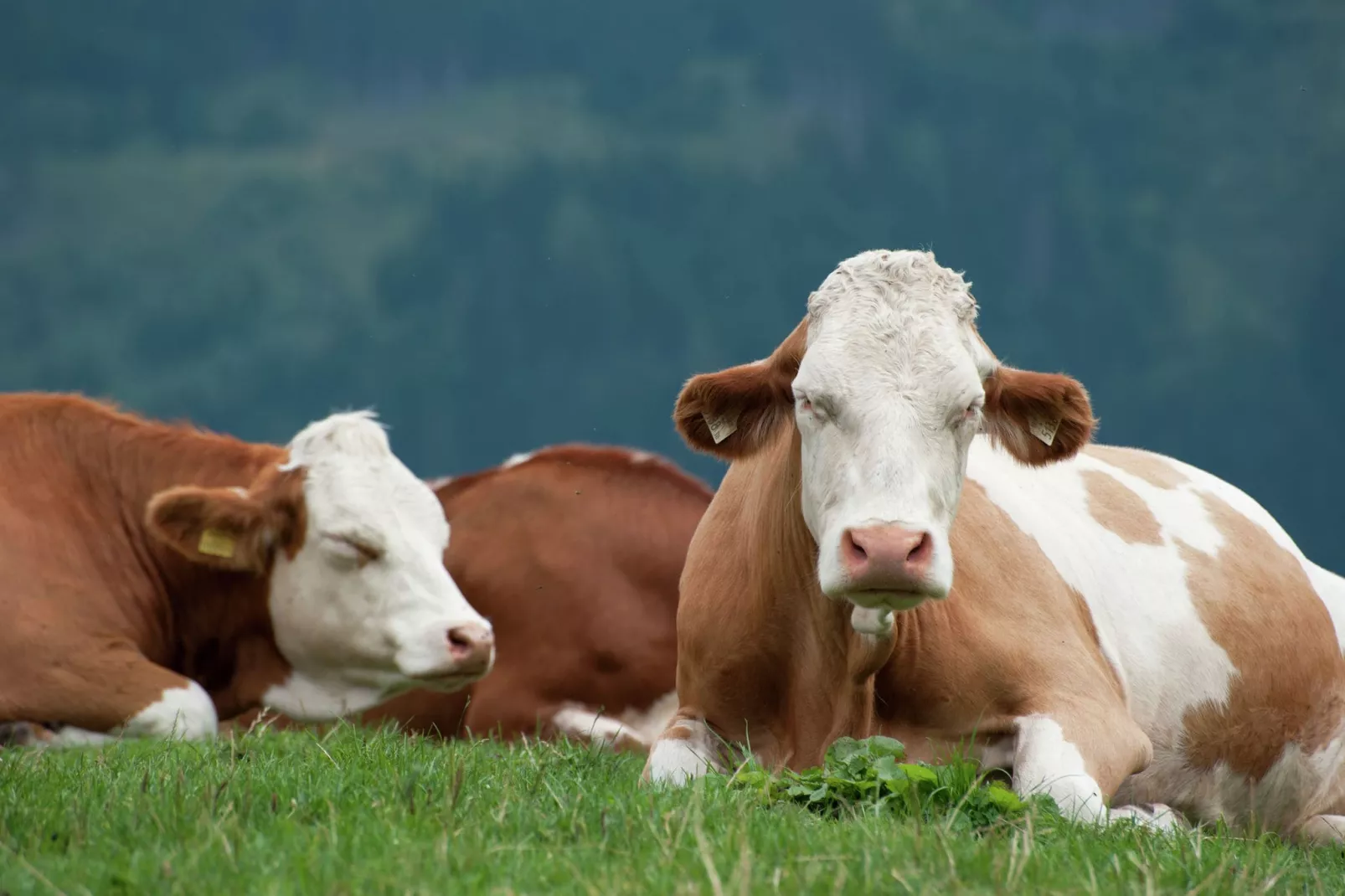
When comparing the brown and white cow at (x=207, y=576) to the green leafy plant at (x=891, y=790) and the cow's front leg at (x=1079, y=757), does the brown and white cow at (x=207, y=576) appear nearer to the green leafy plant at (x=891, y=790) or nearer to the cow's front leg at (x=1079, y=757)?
the cow's front leg at (x=1079, y=757)

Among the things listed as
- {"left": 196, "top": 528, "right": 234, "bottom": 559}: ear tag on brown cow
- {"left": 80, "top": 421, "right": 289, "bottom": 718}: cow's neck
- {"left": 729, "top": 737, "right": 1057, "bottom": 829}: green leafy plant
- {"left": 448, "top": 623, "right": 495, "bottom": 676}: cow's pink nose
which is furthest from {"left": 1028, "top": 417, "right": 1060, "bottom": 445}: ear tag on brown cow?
{"left": 80, "top": 421, "right": 289, "bottom": 718}: cow's neck

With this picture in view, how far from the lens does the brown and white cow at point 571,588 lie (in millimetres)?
8422

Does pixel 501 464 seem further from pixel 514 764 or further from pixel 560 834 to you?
pixel 560 834

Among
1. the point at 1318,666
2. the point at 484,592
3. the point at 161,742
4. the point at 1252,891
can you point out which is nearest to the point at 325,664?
the point at 484,592

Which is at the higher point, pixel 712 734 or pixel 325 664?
pixel 712 734

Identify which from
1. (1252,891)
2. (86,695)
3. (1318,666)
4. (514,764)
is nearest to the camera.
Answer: (1252,891)

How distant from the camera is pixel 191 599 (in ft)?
28.0

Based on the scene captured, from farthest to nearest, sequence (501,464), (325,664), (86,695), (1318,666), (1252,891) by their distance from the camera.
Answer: (501,464) < (325,664) < (86,695) < (1318,666) < (1252,891)

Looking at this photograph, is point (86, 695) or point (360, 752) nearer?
point (360, 752)

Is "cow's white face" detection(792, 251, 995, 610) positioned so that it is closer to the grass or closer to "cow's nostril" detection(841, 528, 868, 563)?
"cow's nostril" detection(841, 528, 868, 563)

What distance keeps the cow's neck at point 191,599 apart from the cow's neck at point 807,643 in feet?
13.3

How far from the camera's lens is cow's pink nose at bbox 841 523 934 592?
13.6ft

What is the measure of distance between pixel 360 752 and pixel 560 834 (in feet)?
4.92

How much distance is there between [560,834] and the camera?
134 inches
